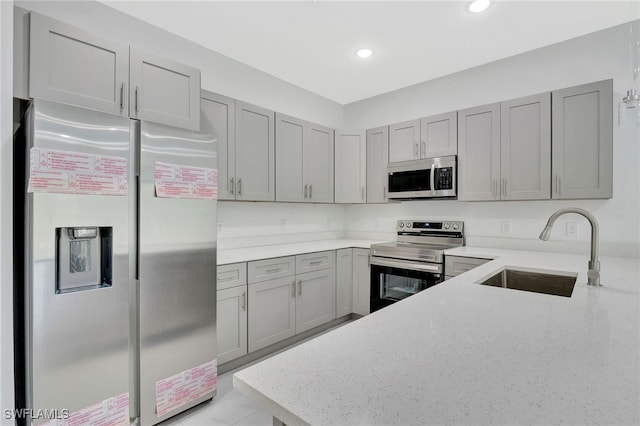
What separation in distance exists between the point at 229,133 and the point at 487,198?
7.64 ft

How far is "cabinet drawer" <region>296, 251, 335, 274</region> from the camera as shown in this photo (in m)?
2.89

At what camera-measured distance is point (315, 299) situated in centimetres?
304

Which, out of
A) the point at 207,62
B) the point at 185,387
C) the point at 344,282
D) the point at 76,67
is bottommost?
the point at 185,387

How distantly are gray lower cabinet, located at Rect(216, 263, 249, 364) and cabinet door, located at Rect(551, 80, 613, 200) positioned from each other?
2.56 metres

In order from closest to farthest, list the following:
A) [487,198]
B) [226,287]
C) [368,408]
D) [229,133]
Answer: [368,408] → [226,287] → [229,133] → [487,198]

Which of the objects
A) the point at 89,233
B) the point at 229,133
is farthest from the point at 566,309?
the point at 229,133

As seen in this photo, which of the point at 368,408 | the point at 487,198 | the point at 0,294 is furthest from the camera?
the point at 487,198

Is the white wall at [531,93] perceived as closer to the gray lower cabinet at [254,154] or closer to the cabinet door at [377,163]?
the cabinet door at [377,163]

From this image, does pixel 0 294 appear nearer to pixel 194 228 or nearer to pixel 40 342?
pixel 40 342

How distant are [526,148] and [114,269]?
307cm

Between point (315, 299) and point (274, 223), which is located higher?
point (274, 223)

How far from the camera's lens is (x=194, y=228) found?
1.95 m

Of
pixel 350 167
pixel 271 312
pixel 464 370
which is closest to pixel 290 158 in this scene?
pixel 350 167

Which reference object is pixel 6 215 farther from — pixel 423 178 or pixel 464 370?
pixel 423 178
